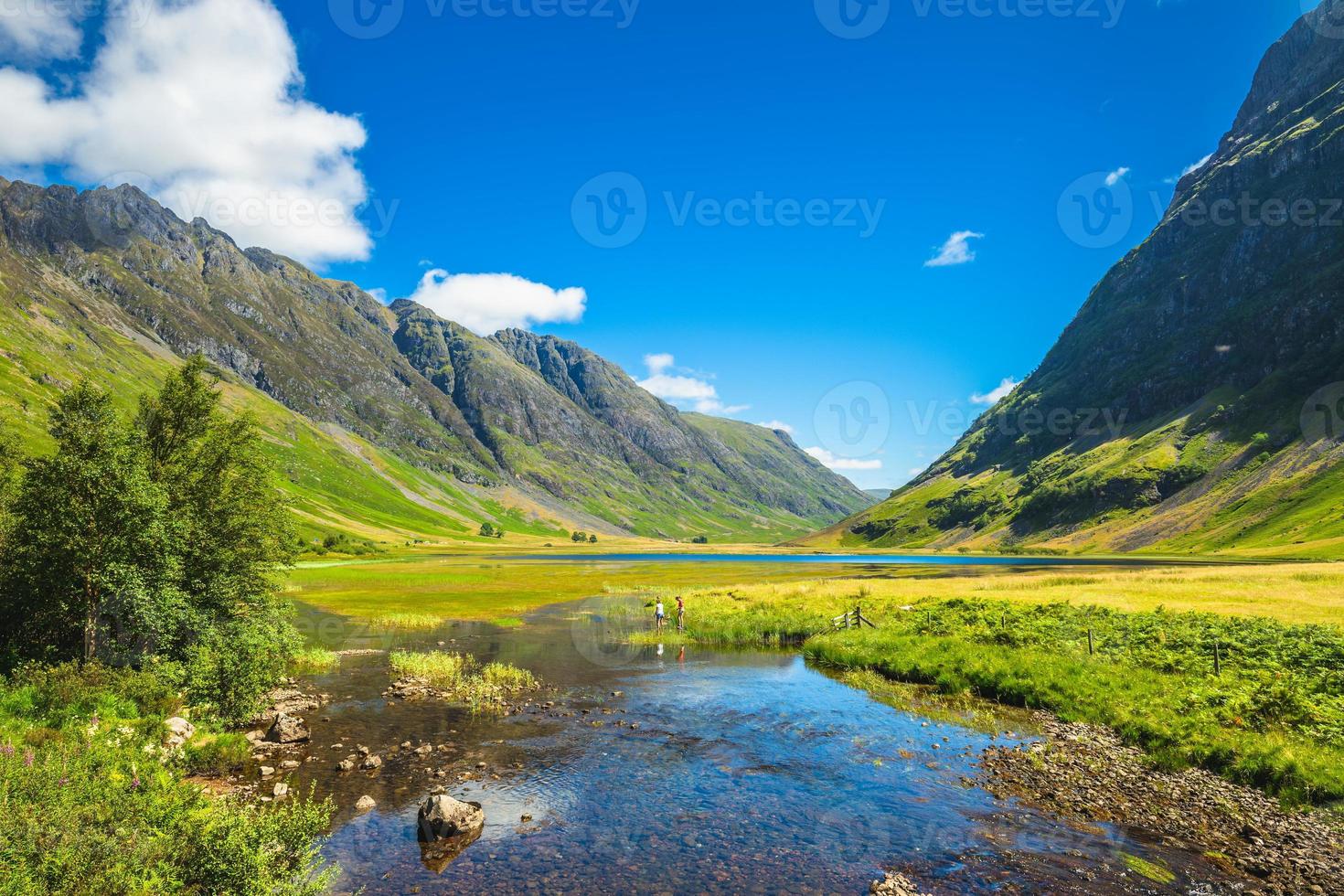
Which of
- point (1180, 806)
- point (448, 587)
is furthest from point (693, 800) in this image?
point (448, 587)

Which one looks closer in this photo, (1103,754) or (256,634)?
(1103,754)

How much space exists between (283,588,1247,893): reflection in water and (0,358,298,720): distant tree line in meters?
5.87

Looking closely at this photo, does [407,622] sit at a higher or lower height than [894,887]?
higher

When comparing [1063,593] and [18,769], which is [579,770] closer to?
[18,769]

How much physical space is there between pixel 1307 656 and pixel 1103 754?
1397cm

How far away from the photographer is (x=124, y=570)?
27969 millimetres

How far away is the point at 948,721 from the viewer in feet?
109

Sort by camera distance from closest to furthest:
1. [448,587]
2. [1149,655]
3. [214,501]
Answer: [1149,655], [214,501], [448,587]

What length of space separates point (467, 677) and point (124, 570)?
20.0m

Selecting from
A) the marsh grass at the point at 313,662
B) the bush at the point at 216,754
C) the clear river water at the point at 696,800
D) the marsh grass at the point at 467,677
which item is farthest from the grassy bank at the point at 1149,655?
the bush at the point at 216,754

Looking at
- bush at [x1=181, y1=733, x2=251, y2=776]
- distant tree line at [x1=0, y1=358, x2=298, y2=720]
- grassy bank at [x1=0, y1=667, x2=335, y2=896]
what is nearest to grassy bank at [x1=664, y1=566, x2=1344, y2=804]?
grassy bank at [x1=0, y1=667, x2=335, y2=896]

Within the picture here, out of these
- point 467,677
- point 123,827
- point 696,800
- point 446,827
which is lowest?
point 696,800

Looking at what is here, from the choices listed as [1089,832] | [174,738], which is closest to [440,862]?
[174,738]

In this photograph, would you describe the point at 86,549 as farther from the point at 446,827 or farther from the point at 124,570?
the point at 446,827
